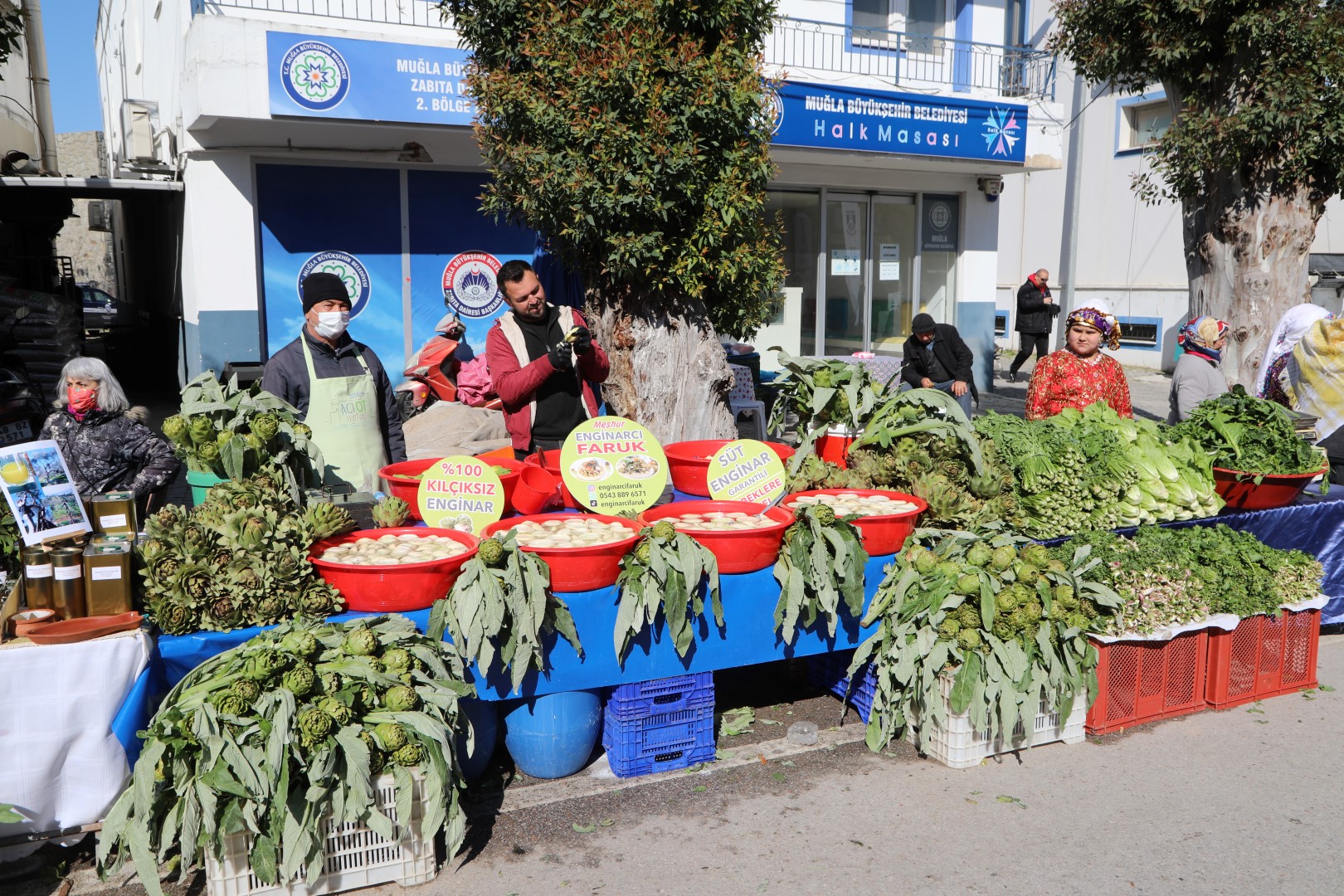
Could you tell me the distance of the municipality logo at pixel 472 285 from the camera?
10664mm

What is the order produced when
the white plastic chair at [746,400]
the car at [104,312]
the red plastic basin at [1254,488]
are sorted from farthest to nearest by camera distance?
the car at [104,312]
the white plastic chair at [746,400]
the red plastic basin at [1254,488]

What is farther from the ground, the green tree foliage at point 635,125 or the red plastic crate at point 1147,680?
the green tree foliage at point 635,125

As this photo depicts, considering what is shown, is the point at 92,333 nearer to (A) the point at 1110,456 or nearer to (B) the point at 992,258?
(B) the point at 992,258

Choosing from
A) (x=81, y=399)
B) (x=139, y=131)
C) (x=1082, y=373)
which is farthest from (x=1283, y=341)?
(x=139, y=131)

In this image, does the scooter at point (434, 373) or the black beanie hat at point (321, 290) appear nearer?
the black beanie hat at point (321, 290)

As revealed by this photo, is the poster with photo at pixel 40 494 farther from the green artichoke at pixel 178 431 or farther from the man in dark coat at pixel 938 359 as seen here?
the man in dark coat at pixel 938 359

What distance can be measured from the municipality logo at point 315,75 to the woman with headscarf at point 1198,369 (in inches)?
284

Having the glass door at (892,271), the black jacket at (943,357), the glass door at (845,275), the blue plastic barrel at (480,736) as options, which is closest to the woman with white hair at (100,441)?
the blue plastic barrel at (480,736)

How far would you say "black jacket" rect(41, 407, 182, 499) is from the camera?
4605 mm

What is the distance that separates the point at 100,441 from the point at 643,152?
2950 mm

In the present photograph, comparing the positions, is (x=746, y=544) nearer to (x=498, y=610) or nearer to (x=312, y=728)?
(x=498, y=610)

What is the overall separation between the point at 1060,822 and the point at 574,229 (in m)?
3.48

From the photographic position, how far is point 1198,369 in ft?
20.1

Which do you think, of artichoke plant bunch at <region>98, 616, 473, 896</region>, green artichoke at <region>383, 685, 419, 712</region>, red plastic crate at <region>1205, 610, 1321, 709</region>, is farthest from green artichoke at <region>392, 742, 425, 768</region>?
red plastic crate at <region>1205, 610, 1321, 709</region>
